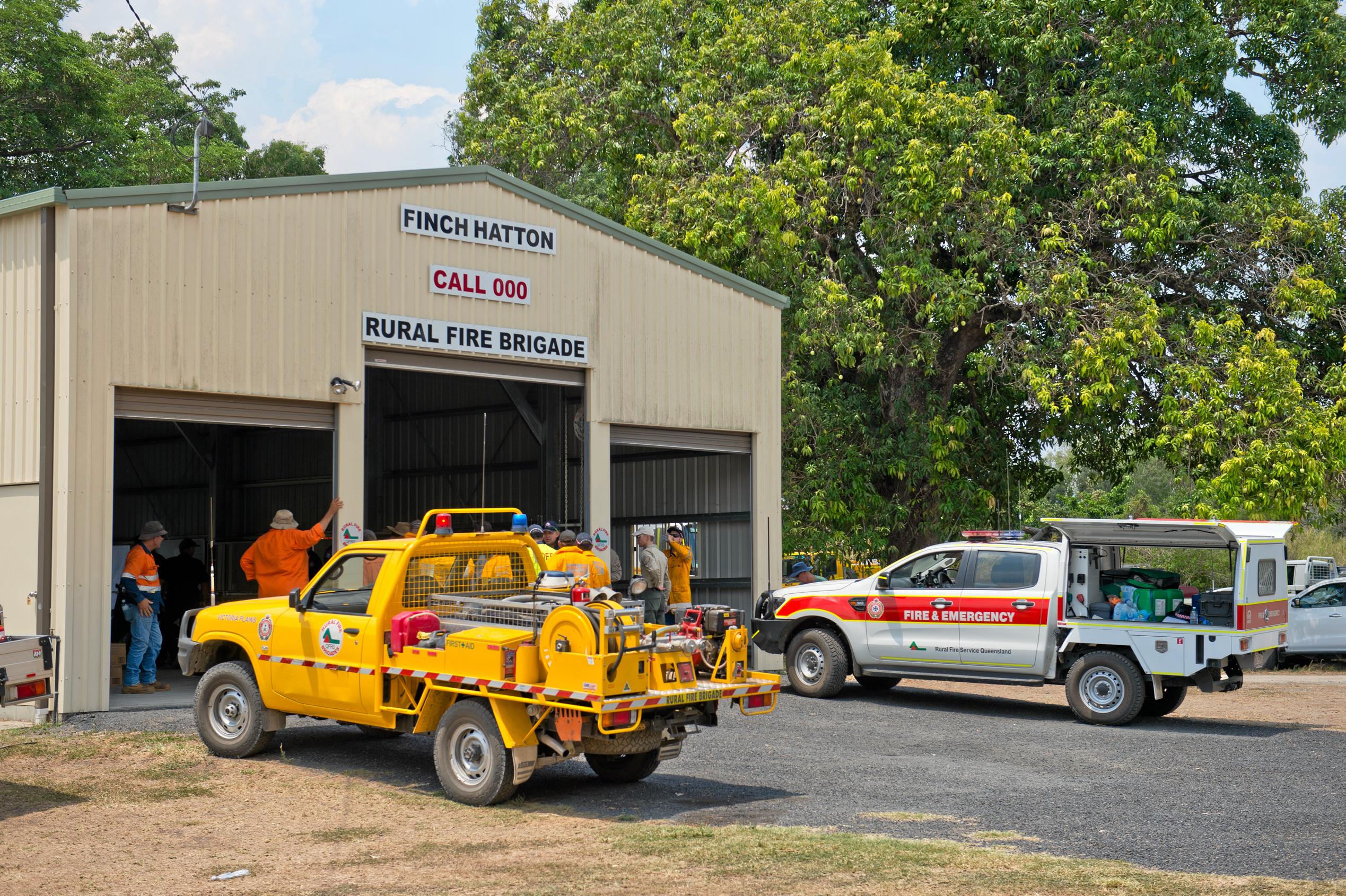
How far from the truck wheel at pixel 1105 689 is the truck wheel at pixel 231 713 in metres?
8.28

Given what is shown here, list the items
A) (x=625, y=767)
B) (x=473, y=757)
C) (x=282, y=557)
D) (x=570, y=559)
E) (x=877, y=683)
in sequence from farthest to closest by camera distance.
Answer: (x=877, y=683) → (x=282, y=557) → (x=570, y=559) → (x=625, y=767) → (x=473, y=757)

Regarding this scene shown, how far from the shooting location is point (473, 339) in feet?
54.0

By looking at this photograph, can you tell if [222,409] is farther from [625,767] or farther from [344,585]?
[625,767]

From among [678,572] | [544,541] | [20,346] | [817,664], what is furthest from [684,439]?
[20,346]

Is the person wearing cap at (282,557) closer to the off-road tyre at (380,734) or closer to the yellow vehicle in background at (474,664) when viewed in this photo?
the off-road tyre at (380,734)

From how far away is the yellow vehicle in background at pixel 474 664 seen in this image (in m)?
9.03

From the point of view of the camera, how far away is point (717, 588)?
20781 mm

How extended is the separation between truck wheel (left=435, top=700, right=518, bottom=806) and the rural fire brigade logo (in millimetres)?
1193

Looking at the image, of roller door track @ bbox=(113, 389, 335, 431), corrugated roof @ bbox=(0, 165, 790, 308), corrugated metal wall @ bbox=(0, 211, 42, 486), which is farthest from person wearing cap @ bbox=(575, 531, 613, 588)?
corrugated metal wall @ bbox=(0, 211, 42, 486)

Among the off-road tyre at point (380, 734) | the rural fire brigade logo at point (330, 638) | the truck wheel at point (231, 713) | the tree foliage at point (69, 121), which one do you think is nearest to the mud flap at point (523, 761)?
the rural fire brigade logo at point (330, 638)

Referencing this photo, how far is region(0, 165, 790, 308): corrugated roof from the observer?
1338cm

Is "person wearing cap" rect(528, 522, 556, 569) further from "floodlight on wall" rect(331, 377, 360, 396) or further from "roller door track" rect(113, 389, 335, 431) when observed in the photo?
"roller door track" rect(113, 389, 335, 431)

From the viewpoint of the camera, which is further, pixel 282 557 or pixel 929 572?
pixel 929 572

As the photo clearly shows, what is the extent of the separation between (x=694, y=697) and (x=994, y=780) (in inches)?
115
